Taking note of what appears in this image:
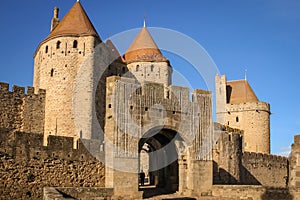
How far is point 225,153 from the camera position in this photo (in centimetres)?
2439

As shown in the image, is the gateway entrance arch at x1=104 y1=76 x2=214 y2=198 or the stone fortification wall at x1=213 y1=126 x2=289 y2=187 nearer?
the gateway entrance arch at x1=104 y1=76 x2=214 y2=198

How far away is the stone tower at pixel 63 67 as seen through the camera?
1079 inches

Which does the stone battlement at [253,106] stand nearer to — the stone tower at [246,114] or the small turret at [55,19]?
the stone tower at [246,114]

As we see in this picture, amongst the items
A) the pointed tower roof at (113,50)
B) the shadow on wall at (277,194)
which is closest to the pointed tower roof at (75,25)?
the pointed tower roof at (113,50)

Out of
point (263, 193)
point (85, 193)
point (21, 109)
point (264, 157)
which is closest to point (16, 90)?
point (21, 109)

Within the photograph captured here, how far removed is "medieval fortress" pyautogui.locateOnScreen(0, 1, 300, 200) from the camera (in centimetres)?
1617

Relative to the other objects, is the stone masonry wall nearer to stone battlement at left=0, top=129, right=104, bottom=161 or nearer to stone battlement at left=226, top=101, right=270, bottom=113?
stone battlement at left=0, top=129, right=104, bottom=161

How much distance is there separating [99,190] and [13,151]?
3.74 meters

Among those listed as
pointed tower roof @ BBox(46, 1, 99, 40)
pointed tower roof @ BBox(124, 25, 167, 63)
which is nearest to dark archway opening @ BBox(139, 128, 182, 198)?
pointed tower roof @ BBox(46, 1, 99, 40)

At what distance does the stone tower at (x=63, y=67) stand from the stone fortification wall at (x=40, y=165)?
9.78 meters

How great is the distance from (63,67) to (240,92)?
21.2 m

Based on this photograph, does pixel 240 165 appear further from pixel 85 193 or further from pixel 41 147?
pixel 41 147

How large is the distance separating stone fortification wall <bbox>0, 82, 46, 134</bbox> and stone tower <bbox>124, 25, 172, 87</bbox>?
32.2 feet

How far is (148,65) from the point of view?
35.4 m
